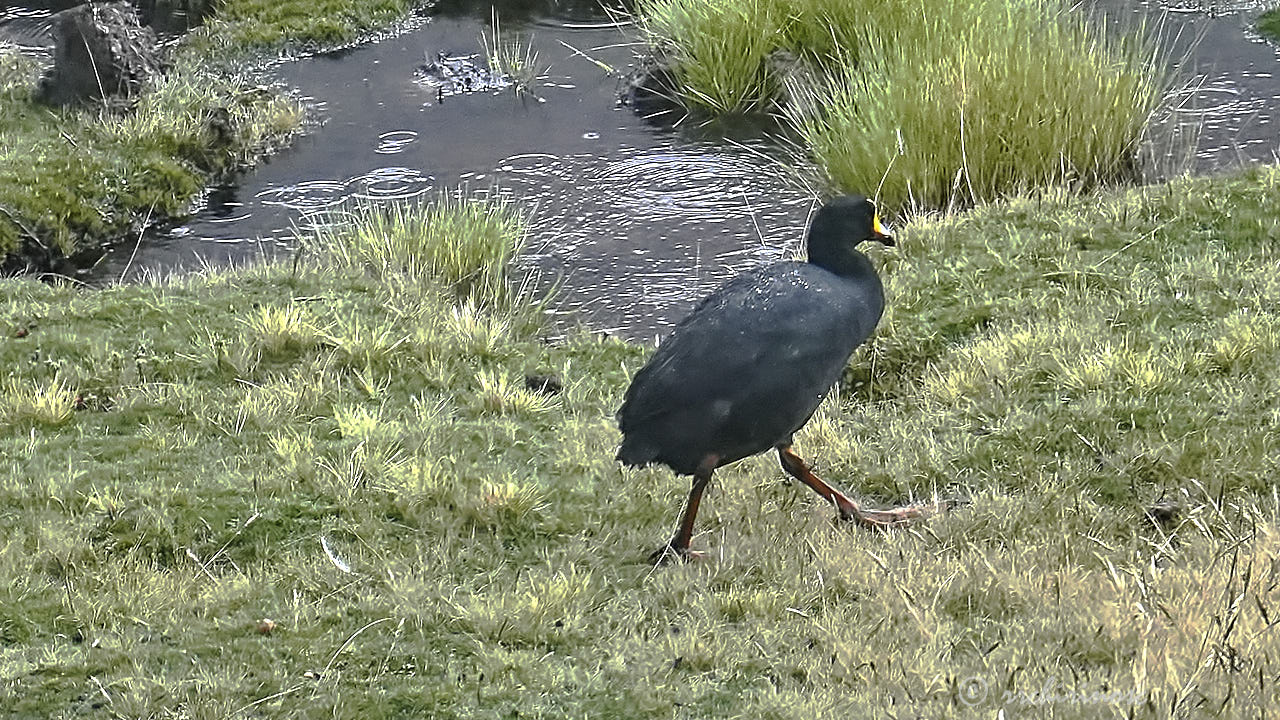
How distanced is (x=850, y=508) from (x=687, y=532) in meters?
0.64

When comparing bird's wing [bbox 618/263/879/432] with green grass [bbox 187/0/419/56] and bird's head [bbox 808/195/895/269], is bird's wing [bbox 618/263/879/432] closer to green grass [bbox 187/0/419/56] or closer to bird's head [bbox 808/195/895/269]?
bird's head [bbox 808/195/895/269]

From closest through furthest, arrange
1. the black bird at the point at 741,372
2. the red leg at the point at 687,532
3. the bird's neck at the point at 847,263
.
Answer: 1. the black bird at the point at 741,372
2. the red leg at the point at 687,532
3. the bird's neck at the point at 847,263

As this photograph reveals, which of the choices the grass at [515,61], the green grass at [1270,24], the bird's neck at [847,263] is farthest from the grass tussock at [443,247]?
the green grass at [1270,24]

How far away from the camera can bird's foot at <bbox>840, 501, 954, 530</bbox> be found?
191 inches

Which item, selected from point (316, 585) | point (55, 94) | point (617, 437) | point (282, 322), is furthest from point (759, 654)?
point (55, 94)

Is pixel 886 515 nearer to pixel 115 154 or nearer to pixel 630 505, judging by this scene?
pixel 630 505

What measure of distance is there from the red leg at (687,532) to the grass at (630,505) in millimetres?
79

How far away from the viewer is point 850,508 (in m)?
4.88

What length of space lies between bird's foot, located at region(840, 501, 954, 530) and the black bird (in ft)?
1.28

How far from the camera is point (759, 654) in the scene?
13.1 feet

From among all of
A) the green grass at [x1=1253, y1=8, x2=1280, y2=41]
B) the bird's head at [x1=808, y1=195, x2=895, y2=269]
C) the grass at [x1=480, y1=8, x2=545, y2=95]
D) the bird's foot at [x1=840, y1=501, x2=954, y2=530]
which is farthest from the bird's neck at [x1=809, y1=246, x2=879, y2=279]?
the green grass at [x1=1253, y1=8, x2=1280, y2=41]

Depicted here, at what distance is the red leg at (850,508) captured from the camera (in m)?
4.82

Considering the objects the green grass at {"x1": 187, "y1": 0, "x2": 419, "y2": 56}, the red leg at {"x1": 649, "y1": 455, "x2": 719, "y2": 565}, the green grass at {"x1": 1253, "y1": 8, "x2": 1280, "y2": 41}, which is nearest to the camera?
the red leg at {"x1": 649, "y1": 455, "x2": 719, "y2": 565}

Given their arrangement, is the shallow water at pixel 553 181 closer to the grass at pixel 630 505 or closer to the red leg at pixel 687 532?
the grass at pixel 630 505
